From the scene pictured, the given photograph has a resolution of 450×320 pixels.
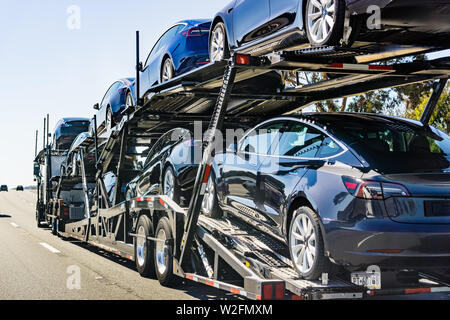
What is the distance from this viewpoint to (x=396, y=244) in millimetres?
4559

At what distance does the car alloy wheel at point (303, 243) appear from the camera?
4.96m

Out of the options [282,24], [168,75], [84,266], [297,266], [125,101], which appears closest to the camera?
[297,266]

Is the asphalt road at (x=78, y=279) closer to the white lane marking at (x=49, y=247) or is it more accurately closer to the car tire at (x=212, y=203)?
the white lane marking at (x=49, y=247)

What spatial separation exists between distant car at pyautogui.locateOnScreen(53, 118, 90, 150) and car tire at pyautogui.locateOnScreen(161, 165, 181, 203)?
1155 centimetres

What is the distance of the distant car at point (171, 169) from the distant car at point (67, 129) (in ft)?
33.5

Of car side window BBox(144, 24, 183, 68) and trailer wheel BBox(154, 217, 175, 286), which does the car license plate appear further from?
car side window BBox(144, 24, 183, 68)

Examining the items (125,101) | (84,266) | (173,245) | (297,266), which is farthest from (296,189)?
Answer: (125,101)

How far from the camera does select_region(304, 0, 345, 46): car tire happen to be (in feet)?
17.7

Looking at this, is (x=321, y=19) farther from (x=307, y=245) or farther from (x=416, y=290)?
(x=416, y=290)

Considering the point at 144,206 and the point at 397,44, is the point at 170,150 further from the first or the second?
the point at 397,44

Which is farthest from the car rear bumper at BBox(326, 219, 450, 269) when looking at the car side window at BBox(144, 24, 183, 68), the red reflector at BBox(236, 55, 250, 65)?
the car side window at BBox(144, 24, 183, 68)

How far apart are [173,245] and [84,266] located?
3.62 m

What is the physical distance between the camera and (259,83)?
8.19m
